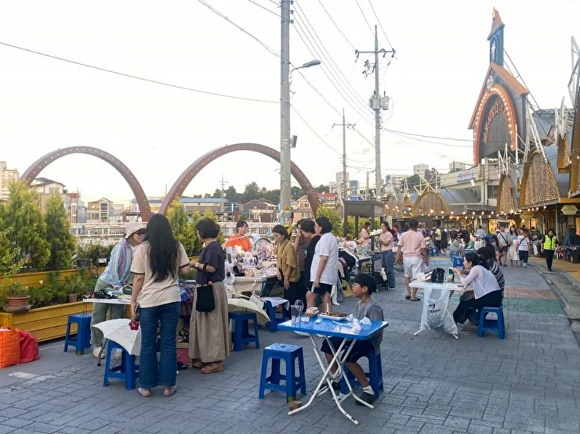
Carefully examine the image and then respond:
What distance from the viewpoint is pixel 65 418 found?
4418 mm

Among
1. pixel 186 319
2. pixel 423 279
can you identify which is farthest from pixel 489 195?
pixel 186 319

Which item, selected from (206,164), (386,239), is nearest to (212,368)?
(386,239)

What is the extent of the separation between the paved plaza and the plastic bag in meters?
0.26

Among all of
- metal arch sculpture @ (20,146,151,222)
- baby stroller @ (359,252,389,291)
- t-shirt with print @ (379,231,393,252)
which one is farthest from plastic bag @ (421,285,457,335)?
metal arch sculpture @ (20,146,151,222)

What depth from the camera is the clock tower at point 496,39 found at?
4570 centimetres

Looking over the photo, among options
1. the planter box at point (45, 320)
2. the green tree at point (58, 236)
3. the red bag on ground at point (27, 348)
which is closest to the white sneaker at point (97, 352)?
the red bag on ground at point (27, 348)

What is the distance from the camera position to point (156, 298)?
195 inches

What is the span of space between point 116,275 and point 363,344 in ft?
11.6

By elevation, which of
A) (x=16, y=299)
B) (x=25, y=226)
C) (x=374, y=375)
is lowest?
(x=374, y=375)

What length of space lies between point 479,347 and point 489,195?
43.2 meters

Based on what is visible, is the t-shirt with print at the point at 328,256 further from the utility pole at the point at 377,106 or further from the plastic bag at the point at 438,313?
the utility pole at the point at 377,106

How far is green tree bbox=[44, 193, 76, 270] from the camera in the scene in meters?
8.25

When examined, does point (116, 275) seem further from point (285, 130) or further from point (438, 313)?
point (285, 130)

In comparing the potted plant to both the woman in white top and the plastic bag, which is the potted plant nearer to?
the plastic bag
